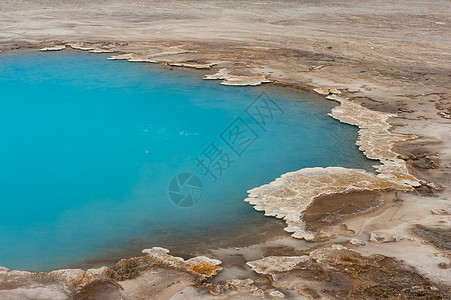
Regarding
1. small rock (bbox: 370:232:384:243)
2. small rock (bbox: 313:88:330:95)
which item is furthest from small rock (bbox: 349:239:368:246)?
small rock (bbox: 313:88:330:95)

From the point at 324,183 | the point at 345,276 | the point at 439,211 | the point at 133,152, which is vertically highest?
the point at 133,152

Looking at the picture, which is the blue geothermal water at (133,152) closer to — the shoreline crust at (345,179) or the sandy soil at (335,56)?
the shoreline crust at (345,179)

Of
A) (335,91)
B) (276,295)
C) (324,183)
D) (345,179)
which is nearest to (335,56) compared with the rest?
(335,91)

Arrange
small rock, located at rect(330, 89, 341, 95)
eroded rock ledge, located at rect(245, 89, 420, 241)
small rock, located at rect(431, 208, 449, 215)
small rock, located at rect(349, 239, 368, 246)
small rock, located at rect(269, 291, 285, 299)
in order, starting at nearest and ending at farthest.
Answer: small rock, located at rect(269, 291, 285, 299)
small rock, located at rect(349, 239, 368, 246)
small rock, located at rect(431, 208, 449, 215)
eroded rock ledge, located at rect(245, 89, 420, 241)
small rock, located at rect(330, 89, 341, 95)

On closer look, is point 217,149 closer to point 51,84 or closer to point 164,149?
point 164,149

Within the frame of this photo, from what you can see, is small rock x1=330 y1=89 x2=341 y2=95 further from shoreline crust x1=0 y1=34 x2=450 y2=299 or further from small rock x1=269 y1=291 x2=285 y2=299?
small rock x1=269 y1=291 x2=285 y2=299

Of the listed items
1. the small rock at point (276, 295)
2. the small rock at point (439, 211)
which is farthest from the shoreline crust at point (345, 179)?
the small rock at point (276, 295)

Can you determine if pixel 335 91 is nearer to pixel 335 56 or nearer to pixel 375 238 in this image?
pixel 335 56
